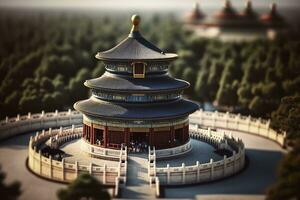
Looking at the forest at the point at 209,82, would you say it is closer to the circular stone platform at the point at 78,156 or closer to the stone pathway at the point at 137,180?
the circular stone platform at the point at 78,156

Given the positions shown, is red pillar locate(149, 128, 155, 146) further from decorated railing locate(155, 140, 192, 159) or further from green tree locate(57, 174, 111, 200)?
green tree locate(57, 174, 111, 200)

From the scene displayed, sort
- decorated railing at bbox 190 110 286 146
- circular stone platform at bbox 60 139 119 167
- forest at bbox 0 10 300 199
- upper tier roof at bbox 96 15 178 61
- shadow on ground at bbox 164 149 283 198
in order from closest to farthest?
shadow on ground at bbox 164 149 283 198 < circular stone platform at bbox 60 139 119 167 < upper tier roof at bbox 96 15 178 61 < decorated railing at bbox 190 110 286 146 < forest at bbox 0 10 300 199

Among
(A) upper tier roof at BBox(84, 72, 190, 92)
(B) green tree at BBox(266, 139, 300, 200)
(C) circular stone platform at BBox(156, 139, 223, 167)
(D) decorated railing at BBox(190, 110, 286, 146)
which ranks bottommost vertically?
(D) decorated railing at BBox(190, 110, 286, 146)

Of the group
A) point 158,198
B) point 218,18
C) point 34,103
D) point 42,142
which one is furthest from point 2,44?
point 158,198

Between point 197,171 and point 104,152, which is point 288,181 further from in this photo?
point 104,152

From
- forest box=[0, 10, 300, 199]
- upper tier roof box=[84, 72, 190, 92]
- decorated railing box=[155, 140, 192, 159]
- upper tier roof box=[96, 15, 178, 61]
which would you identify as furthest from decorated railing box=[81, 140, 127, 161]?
forest box=[0, 10, 300, 199]

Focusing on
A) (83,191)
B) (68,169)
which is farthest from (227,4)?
(83,191)

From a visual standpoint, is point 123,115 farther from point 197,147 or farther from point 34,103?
point 34,103
